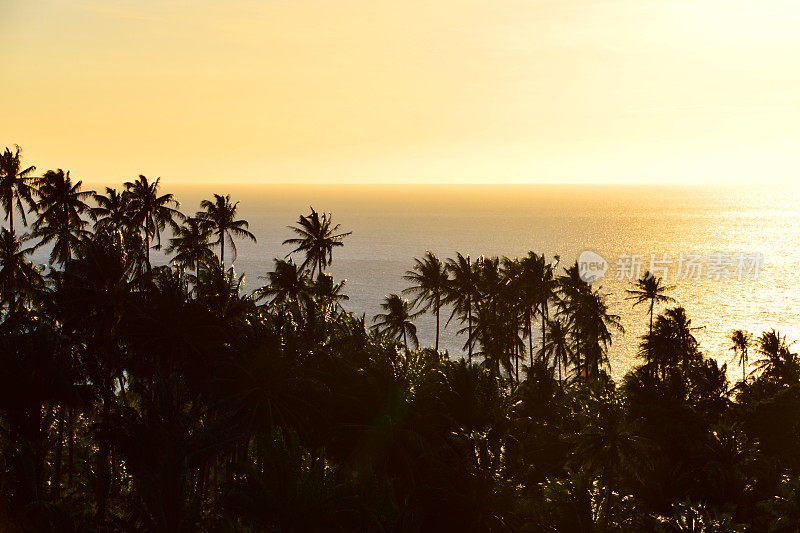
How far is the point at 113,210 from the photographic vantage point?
6116 cm

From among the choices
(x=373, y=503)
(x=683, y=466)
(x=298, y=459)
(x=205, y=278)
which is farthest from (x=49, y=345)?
(x=683, y=466)

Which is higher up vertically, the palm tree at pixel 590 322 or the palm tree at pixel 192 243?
the palm tree at pixel 192 243

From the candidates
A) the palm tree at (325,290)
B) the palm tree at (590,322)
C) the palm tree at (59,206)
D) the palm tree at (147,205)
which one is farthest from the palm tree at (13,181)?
the palm tree at (590,322)

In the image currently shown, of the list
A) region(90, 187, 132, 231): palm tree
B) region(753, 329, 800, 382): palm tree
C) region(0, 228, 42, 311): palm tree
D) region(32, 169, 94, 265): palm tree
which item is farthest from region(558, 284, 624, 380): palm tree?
region(0, 228, 42, 311): palm tree

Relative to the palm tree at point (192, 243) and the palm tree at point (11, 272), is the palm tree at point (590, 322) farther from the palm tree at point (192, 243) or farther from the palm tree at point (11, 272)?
the palm tree at point (11, 272)

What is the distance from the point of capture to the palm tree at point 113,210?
59.7 metres

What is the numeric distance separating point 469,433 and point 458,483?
12.5ft

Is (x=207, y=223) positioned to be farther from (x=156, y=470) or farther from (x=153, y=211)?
(x=156, y=470)

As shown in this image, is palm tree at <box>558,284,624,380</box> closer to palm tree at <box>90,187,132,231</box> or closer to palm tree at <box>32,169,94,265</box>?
palm tree at <box>90,187,132,231</box>

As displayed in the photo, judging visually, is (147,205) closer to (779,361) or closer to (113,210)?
(113,210)

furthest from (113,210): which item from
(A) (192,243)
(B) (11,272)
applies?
(B) (11,272)

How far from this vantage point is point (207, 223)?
6619 centimetres

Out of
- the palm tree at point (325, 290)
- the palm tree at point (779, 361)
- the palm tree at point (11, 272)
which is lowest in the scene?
the palm tree at point (779, 361)

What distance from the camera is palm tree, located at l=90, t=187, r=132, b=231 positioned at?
59.7 m
